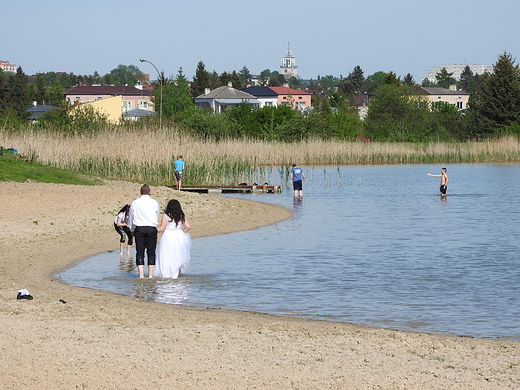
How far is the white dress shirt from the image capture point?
14.7 meters

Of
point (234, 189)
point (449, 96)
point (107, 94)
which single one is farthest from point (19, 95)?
point (449, 96)

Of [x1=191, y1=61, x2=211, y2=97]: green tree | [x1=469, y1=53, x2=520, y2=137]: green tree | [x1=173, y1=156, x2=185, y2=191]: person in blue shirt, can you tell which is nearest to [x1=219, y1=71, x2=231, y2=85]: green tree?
[x1=191, y1=61, x2=211, y2=97]: green tree

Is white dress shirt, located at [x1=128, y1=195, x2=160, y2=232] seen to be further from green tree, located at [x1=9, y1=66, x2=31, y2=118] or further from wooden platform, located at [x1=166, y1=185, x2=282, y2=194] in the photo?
green tree, located at [x1=9, y1=66, x2=31, y2=118]

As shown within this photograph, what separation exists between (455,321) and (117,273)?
7.33m

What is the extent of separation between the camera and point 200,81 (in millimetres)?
155875

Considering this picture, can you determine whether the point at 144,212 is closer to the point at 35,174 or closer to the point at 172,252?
the point at 172,252

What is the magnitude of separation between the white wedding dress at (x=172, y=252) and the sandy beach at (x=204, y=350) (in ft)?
4.96

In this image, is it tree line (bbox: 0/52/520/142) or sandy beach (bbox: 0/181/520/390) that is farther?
tree line (bbox: 0/52/520/142)

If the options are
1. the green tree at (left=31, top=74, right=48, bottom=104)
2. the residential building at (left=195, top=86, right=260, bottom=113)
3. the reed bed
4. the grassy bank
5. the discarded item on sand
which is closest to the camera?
the discarded item on sand

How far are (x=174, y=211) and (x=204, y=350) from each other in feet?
17.3

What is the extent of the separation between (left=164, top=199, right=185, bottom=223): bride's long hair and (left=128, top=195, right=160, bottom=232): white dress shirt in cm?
30

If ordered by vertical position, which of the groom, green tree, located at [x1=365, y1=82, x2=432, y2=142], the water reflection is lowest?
the water reflection

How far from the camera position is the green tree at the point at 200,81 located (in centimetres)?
15462

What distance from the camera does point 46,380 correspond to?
8047mm
